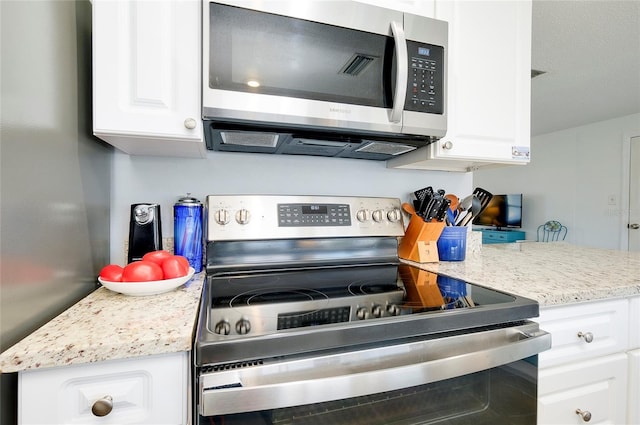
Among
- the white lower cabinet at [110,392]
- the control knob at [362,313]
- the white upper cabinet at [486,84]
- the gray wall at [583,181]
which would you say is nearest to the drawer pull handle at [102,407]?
the white lower cabinet at [110,392]

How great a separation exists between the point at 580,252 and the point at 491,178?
468 centimetres

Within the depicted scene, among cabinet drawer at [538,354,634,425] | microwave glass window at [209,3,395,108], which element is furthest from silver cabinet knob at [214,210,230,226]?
cabinet drawer at [538,354,634,425]

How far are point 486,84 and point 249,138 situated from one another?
0.92 meters

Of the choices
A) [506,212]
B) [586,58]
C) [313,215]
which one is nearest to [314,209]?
[313,215]

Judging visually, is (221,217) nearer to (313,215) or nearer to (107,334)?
(313,215)

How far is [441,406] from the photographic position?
0.70 meters

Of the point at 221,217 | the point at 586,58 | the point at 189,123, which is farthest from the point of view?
the point at 586,58

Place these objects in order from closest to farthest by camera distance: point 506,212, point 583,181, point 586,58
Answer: point 586,58 < point 583,181 < point 506,212

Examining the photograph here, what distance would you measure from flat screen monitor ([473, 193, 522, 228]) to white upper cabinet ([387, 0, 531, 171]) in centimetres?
418

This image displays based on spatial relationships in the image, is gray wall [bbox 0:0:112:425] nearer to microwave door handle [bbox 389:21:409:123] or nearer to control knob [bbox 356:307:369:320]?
control knob [bbox 356:307:369:320]

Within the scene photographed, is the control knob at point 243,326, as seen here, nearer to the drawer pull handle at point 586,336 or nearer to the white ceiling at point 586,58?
the drawer pull handle at point 586,336

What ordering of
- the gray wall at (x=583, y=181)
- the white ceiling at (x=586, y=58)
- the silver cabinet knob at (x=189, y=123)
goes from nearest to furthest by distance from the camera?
the silver cabinet knob at (x=189, y=123) → the white ceiling at (x=586, y=58) → the gray wall at (x=583, y=181)

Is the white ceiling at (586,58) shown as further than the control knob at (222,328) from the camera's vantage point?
Yes

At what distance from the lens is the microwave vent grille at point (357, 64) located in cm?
100
